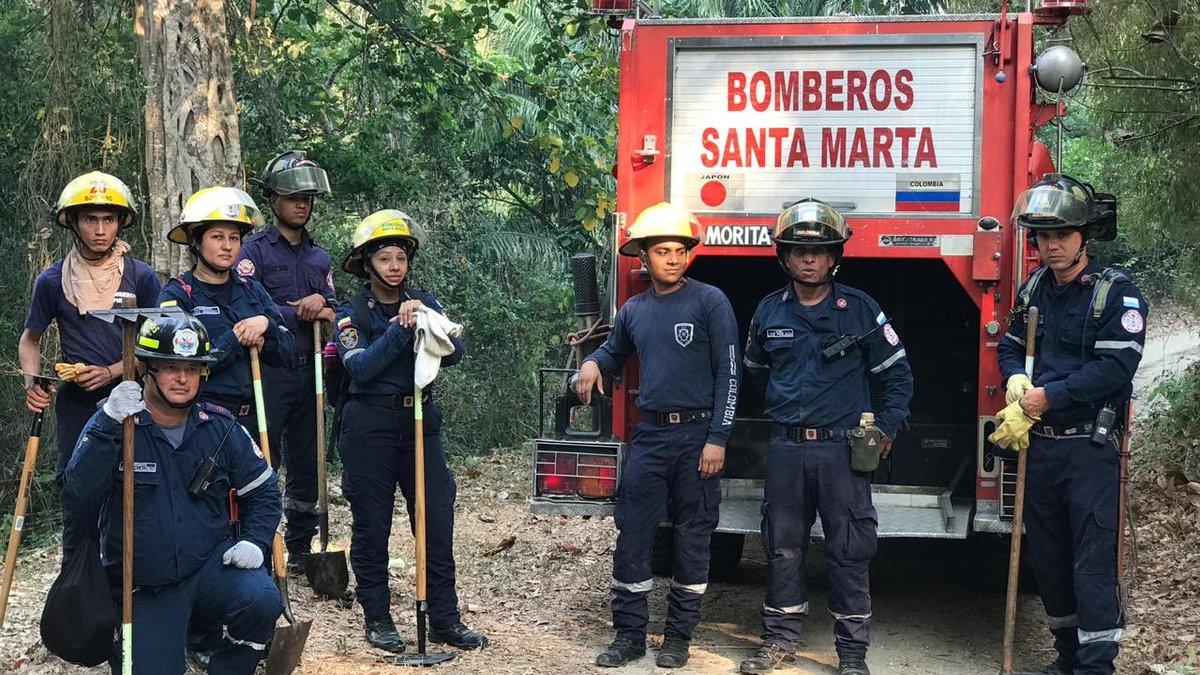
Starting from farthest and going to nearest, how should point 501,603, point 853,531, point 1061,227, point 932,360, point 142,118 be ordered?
1. point 142,118
2. point 932,360
3. point 501,603
4. point 853,531
5. point 1061,227

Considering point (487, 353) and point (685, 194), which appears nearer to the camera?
point (685, 194)

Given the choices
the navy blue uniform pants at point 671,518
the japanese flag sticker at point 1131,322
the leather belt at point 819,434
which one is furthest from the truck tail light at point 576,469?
the japanese flag sticker at point 1131,322

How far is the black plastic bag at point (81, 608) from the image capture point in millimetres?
4289

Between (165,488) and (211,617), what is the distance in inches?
19.9

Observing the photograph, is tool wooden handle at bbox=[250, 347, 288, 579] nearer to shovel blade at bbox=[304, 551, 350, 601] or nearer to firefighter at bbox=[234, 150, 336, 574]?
firefighter at bbox=[234, 150, 336, 574]

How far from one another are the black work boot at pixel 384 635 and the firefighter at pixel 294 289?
99cm

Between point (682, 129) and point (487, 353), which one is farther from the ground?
point (682, 129)

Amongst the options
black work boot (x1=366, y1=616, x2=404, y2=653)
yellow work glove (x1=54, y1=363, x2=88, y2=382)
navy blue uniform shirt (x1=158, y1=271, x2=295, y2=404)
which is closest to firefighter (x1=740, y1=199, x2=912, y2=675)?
black work boot (x1=366, y1=616, x2=404, y2=653)

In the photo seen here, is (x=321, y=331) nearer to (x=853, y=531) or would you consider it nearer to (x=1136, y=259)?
(x=853, y=531)

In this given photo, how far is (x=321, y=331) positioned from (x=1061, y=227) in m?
3.52

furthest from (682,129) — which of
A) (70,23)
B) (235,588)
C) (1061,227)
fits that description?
(70,23)

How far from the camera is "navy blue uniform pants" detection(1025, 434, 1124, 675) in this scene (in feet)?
17.8

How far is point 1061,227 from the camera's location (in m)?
5.51

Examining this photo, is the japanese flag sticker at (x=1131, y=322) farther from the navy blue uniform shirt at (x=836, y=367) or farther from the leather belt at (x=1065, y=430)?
the navy blue uniform shirt at (x=836, y=367)
